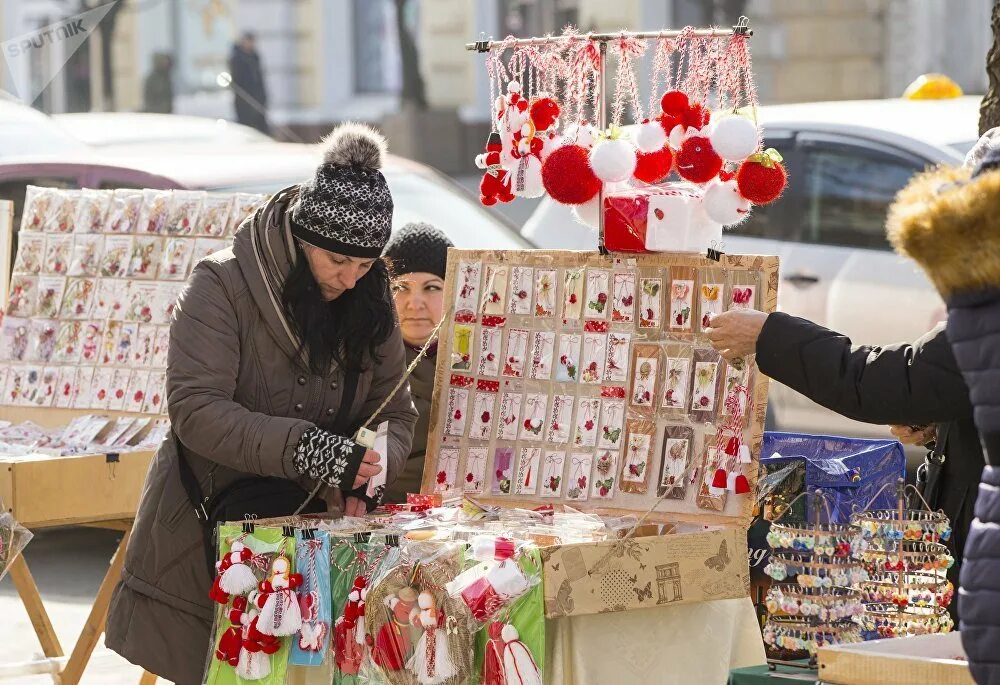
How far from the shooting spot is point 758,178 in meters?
3.41

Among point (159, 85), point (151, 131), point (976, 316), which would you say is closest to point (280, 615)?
point (976, 316)

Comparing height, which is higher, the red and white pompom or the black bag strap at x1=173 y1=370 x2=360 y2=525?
the red and white pompom

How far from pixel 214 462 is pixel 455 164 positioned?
15.9 meters

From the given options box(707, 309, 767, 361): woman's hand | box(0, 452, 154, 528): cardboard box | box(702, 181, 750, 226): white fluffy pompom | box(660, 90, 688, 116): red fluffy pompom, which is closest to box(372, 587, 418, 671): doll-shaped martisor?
box(707, 309, 767, 361): woman's hand

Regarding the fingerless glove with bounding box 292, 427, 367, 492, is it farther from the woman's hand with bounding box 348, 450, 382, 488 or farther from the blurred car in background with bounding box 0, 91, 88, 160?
the blurred car in background with bounding box 0, 91, 88, 160

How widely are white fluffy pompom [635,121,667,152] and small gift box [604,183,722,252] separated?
10 cm

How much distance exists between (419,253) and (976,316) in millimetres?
2104

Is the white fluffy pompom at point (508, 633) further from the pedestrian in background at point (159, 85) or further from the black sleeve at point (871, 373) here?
the pedestrian in background at point (159, 85)

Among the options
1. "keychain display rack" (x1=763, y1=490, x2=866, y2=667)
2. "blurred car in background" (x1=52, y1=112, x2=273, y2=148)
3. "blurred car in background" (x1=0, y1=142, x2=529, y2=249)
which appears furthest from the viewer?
"blurred car in background" (x1=52, y1=112, x2=273, y2=148)

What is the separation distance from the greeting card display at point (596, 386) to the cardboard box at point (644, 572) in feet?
0.60

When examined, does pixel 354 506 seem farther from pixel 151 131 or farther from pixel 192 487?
pixel 151 131

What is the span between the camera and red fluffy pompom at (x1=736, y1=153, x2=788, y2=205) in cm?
342

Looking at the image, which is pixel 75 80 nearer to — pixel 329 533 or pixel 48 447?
pixel 48 447

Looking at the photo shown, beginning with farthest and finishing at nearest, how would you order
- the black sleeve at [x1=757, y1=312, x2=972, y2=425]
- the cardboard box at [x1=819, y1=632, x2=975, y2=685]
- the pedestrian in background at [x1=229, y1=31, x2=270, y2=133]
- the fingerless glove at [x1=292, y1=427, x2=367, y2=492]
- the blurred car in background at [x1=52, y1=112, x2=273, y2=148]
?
the pedestrian in background at [x1=229, y1=31, x2=270, y2=133]
the blurred car in background at [x1=52, y1=112, x2=273, y2=148]
the fingerless glove at [x1=292, y1=427, x2=367, y2=492]
the black sleeve at [x1=757, y1=312, x2=972, y2=425]
the cardboard box at [x1=819, y1=632, x2=975, y2=685]
